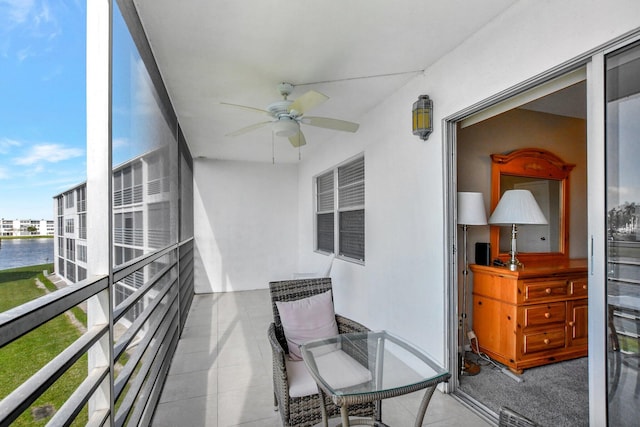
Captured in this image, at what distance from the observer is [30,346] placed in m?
0.89

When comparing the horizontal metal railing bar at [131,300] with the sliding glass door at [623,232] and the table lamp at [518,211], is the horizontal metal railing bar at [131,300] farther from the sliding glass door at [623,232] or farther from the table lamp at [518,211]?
the table lamp at [518,211]

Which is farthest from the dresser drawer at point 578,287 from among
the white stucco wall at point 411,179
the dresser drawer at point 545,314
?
the white stucco wall at point 411,179

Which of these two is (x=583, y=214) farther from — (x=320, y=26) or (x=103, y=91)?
(x=103, y=91)

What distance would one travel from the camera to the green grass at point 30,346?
783 mm

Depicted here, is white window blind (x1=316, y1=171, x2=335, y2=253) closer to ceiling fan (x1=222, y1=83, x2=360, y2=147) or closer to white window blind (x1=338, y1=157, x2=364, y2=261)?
white window blind (x1=338, y1=157, x2=364, y2=261)

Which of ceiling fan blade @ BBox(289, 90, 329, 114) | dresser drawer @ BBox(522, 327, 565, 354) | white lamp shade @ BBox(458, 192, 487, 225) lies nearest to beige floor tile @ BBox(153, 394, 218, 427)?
ceiling fan blade @ BBox(289, 90, 329, 114)

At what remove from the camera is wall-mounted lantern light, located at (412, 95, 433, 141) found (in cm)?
264

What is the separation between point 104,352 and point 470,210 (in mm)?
2738

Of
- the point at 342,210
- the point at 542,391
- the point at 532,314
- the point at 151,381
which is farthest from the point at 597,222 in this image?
the point at 342,210

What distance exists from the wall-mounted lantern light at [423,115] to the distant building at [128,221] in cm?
209

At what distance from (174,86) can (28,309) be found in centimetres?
267

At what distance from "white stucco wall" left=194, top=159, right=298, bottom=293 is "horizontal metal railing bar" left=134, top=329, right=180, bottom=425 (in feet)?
10.3

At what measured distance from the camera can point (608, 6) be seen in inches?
57.9

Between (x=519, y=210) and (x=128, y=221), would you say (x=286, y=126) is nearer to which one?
(x=128, y=221)
